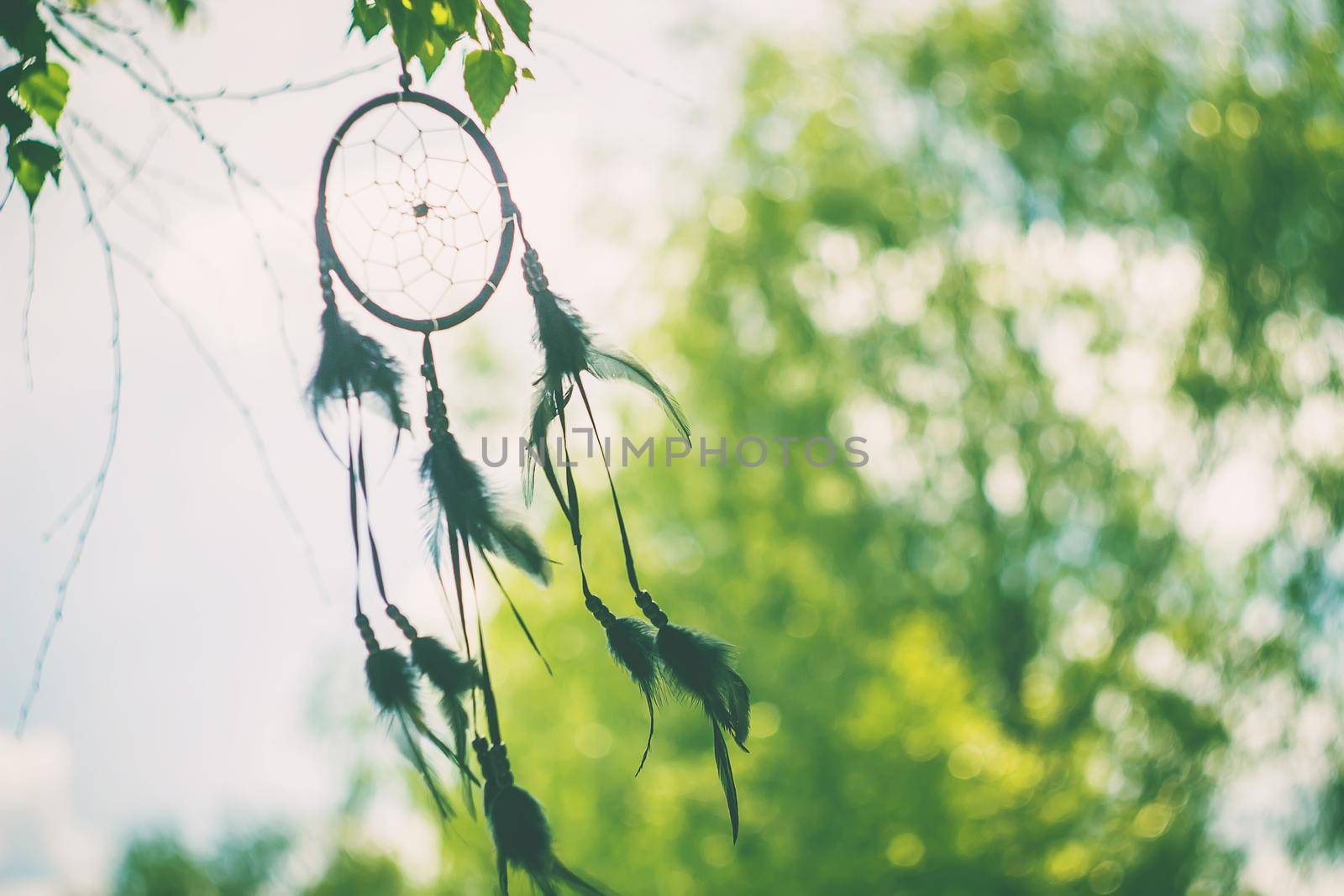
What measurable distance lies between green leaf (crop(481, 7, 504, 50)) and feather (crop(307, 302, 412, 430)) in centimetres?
62

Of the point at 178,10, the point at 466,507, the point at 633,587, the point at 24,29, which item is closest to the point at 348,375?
the point at 466,507

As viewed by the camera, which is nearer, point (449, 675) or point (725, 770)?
point (725, 770)

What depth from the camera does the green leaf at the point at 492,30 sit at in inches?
69.7

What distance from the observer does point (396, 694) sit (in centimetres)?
183

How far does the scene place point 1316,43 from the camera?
6.86 meters

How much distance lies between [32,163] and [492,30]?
3.22 ft

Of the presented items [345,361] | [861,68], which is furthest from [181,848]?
[345,361]

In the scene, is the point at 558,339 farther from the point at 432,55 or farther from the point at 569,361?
the point at 432,55

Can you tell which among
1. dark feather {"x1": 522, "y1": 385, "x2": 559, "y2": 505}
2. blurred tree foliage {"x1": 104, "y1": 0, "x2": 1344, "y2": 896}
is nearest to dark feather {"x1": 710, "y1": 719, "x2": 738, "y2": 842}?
dark feather {"x1": 522, "y1": 385, "x2": 559, "y2": 505}

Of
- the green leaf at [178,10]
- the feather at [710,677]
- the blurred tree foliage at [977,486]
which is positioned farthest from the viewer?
the blurred tree foliage at [977,486]

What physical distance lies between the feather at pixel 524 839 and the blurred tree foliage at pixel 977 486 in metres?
4.93

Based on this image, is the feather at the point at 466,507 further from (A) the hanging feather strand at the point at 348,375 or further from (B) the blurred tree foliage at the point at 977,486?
(B) the blurred tree foliage at the point at 977,486

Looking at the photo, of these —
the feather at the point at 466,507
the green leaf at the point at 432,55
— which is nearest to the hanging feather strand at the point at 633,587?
the feather at the point at 466,507

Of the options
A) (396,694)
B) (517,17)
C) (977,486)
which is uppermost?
(977,486)
